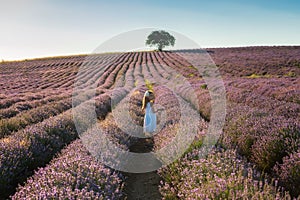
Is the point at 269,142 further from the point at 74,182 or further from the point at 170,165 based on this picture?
the point at 74,182

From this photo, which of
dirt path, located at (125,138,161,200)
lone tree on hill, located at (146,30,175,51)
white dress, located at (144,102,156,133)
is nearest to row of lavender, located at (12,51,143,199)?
dirt path, located at (125,138,161,200)

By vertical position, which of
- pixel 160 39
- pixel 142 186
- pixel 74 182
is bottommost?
pixel 142 186

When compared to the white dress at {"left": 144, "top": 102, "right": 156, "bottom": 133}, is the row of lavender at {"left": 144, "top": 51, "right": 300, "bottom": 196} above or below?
above

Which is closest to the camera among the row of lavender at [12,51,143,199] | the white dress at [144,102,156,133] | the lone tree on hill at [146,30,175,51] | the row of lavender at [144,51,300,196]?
the row of lavender at [12,51,143,199]

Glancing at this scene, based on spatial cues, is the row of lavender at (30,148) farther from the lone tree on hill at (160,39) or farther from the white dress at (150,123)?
the lone tree on hill at (160,39)

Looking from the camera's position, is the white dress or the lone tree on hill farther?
the lone tree on hill

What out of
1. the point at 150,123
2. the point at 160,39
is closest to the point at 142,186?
the point at 150,123

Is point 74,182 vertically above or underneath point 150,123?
above

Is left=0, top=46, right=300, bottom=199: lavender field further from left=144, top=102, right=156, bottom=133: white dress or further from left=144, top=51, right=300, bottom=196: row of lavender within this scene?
left=144, top=102, right=156, bottom=133: white dress

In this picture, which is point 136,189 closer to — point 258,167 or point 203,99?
point 258,167

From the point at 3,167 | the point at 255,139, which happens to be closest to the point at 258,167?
the point at 255,139

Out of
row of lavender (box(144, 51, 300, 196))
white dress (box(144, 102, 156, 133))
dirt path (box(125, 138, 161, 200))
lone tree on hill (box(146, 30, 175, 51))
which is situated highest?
lone tree on hill (box(146, 30, 175, 51))

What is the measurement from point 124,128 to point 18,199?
3652mm

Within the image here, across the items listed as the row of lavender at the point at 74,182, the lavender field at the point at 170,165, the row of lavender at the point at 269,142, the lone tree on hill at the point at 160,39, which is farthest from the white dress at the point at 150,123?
the lone tree on hill at the point at 160,39
